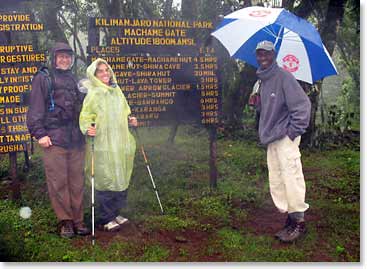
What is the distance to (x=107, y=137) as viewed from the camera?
484cm

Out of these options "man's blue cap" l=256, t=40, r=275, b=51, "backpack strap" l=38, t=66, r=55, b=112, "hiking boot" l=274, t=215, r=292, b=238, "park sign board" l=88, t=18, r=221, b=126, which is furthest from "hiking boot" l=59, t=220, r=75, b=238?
"man's blue cap" l=256, t=40, r=275, b=51

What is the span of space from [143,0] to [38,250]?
326cm

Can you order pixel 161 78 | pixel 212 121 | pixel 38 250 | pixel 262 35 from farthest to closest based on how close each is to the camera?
pixel 212 121
pixel 161 78
pixel 262 35
pixel 38 250

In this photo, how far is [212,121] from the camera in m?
5.88

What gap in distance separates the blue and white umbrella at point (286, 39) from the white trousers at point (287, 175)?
2.42 feet

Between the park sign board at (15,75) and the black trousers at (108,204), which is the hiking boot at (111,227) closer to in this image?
the black trousers at (108,204)

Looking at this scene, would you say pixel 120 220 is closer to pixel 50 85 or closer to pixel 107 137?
pixel 107 137

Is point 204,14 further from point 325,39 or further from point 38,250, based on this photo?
point 38,250

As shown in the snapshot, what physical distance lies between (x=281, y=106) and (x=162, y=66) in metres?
1.49

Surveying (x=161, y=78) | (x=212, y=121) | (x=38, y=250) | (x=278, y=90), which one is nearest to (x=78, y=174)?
(x=38, y=250)

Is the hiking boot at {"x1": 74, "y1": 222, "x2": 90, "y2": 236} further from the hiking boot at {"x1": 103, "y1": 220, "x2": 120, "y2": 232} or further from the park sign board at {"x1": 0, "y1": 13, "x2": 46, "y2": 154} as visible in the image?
the park sign board at {"x1": 0, "y1": 13, "x2": 46, "y2": 154}

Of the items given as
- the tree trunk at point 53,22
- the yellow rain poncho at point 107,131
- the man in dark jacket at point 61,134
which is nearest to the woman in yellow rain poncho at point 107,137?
the yellow rain poncho at point 107,131

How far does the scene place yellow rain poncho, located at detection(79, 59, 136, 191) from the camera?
15.7 feet

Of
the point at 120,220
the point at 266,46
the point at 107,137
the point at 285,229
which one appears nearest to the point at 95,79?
the point at 107,137
